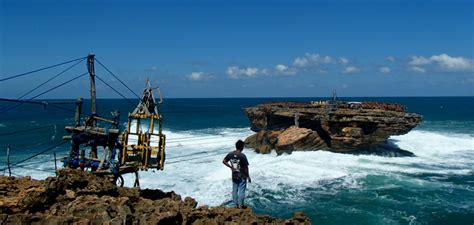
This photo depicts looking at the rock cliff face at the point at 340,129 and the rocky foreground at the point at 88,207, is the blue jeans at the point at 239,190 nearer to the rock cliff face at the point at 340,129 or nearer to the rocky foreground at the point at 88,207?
the rocky foreground at the point at 88,207

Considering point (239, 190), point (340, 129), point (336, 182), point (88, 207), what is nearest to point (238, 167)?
point (239, 190)

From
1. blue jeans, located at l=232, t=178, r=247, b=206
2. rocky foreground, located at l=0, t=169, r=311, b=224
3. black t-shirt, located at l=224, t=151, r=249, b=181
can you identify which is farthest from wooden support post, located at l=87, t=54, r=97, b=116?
blue jeans, located at l=232, t=178, r=247, b=206

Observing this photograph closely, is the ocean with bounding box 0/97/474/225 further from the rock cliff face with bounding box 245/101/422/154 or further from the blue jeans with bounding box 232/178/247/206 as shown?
the blue jeans with bounding box 232/178/247/206

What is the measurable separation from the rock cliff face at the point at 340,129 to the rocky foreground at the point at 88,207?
24.8 meters

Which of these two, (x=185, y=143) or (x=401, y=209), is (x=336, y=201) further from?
(x=185, y=143)

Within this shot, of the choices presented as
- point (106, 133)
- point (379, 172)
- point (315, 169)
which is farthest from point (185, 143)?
point (106, 133)

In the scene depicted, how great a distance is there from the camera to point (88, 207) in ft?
28.0

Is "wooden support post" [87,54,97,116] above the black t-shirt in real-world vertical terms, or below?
above

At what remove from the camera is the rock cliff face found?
3394cm

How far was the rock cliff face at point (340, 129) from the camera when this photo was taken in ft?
111

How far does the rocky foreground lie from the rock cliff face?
81.3ft

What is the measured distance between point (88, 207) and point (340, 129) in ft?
94.1

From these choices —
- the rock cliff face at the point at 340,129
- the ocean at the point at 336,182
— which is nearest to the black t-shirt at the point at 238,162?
the ocean at the point at 336,182

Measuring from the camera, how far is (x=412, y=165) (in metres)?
31.3
